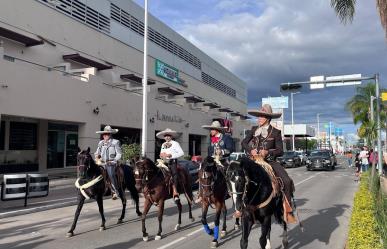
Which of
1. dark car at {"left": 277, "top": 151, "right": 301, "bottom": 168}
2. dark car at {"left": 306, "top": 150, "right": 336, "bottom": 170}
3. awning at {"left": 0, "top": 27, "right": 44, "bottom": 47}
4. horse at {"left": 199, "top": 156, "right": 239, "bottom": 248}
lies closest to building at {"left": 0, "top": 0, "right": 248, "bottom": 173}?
awning at {"left": 0, "top": 27, "right": 44, "bottom": 47}

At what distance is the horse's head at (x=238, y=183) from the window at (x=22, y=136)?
70.7 ft

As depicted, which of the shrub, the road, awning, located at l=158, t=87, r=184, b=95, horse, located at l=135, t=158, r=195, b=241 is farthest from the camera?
awning, located at l=158, t=87, r=184, b=95

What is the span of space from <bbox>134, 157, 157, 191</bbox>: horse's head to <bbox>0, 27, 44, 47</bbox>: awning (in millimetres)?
16143

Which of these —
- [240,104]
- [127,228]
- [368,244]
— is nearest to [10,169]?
[127,228]

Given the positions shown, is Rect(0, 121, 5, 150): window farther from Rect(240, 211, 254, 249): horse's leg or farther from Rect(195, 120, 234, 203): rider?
Rect(240, 211, 254, 249): horse's leg

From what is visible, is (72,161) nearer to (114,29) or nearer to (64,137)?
(64,137)

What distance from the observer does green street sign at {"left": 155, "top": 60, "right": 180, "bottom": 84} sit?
39.8 m

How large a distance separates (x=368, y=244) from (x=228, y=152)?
4.15 m

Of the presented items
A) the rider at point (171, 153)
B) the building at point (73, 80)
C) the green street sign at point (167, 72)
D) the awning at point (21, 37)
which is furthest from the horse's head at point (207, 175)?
the green street sign at point (167, 72)

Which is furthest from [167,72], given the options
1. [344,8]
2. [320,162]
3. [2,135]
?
[344,8]

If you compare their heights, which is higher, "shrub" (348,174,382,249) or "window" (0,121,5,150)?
"window" (0,121,5,150)

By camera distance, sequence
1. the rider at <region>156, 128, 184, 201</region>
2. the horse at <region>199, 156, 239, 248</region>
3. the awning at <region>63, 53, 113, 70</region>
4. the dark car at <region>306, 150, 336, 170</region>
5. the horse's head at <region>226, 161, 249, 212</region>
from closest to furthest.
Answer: the horse's head at <region>226, 161, 249, 212</region>, the horse at <region>199, 156, 239, 248</region>, the rider at <region>156, 128, 184, 201</region>, the awning at <region>63, 53, 113, 70</region>, the dark car at <region>306, 150, 336, 170</region>

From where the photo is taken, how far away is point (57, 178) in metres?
23.1

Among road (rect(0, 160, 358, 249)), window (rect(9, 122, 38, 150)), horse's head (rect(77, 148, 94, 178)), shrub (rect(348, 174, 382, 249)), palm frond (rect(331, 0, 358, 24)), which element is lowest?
road (rect(0, 160, 358, 249))
